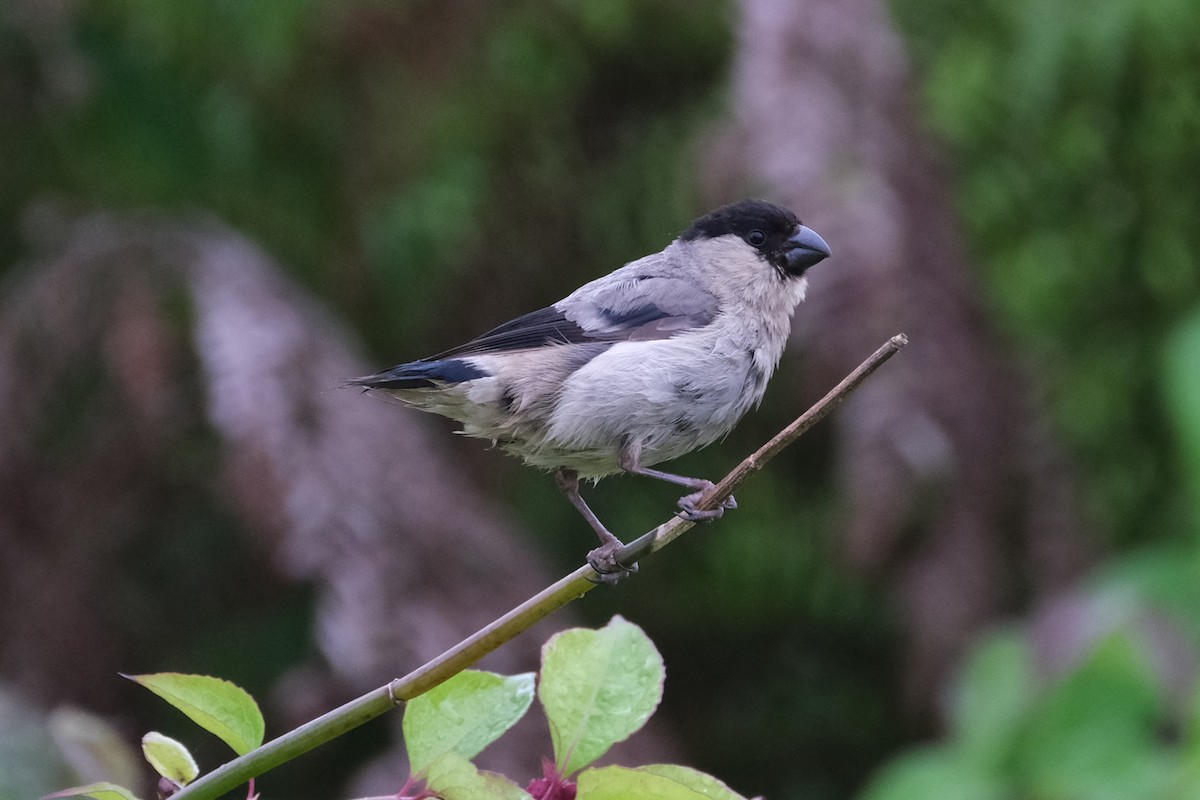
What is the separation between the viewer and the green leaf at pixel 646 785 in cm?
109

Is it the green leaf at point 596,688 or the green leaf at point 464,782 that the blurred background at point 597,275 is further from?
the green leaf at point 464,782

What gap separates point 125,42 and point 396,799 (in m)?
5.00

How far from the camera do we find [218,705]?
45.9 inches

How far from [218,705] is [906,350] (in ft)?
12.1

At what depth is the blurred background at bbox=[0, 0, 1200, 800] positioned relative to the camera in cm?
427

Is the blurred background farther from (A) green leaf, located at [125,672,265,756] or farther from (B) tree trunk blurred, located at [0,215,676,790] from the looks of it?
(A) green leaf, located at [125,672,265,756]

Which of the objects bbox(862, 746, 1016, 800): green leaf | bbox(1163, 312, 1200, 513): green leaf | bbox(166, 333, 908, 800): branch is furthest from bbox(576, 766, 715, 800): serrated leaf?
bbox(1163, 312, 1200, 513): green leaf

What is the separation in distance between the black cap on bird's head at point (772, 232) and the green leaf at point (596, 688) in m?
1.55

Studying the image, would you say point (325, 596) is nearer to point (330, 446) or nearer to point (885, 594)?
point (330, 446)

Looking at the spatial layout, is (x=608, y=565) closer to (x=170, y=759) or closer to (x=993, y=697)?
(x=170, y=759)

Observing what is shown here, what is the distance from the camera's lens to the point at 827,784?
568 centimetres

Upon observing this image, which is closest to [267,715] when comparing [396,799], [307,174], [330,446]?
[330,446]

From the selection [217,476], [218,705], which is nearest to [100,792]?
[218,705]

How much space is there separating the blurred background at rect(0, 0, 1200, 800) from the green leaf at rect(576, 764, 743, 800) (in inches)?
113
